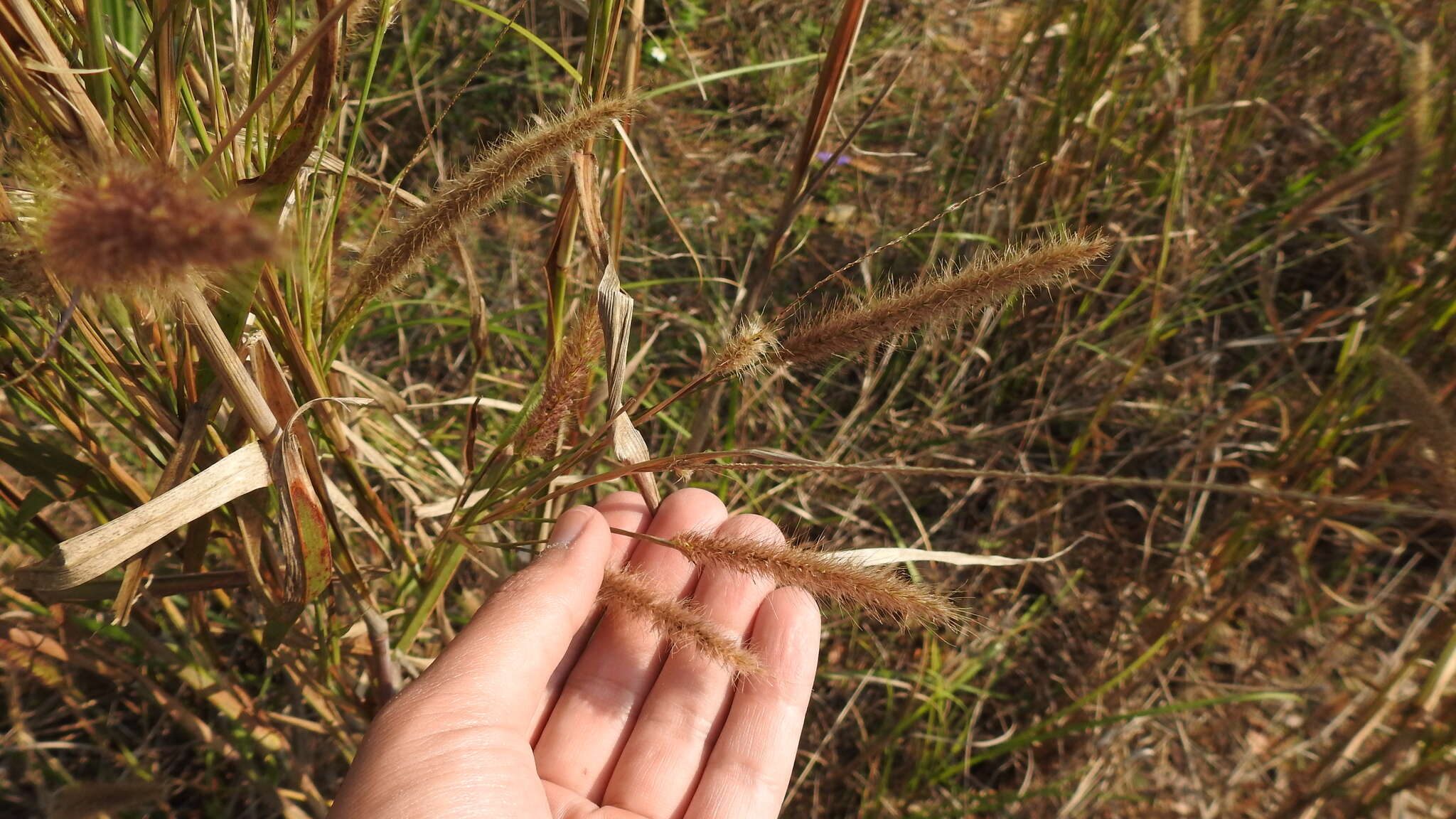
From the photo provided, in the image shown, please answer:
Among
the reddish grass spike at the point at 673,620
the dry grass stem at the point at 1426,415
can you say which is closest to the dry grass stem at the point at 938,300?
the reddish grass spike at the point at 673,620

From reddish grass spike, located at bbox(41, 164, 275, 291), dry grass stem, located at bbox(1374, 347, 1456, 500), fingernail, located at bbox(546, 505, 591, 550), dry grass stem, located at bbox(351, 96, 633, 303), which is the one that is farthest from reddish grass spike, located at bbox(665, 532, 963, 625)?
dry grass stem, located at bbox(1374, 347, 1456, 500)

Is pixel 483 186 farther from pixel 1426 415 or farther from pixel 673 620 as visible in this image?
pixel 1426 415

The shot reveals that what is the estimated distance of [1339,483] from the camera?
2320mm

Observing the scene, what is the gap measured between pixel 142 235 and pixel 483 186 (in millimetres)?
447

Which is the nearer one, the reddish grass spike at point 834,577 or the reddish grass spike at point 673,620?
the reddish grass spike at point 834,577

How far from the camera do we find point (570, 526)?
1.31m

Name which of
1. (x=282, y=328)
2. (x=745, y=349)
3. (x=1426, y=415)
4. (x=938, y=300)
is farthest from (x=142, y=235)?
(x=1426, y=415)

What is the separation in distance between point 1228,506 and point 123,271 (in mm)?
2605

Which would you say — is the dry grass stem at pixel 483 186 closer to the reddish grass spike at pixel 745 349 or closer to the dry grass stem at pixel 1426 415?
the reddish grass spike at pixel 745 349

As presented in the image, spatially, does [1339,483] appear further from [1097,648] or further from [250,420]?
[250,420]

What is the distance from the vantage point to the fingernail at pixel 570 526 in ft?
4.26

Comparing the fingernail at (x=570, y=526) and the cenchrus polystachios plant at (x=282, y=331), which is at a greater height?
the cenchrus polystachios plant at (x=282, y=331)

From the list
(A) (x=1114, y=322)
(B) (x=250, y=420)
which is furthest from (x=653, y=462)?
(A) (x=1114, y=322)

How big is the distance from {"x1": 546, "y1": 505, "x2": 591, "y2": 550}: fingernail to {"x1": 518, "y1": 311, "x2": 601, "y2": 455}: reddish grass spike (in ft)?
0.47
